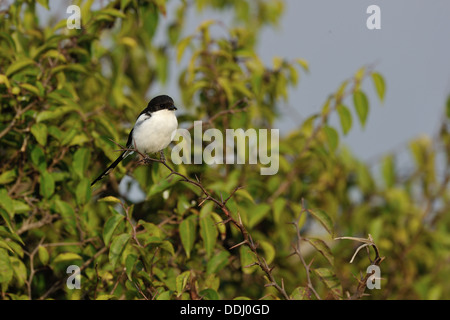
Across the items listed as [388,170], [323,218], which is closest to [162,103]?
[323,218]

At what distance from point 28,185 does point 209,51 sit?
1.81 metres

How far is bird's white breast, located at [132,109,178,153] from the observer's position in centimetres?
365

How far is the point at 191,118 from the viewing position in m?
4.57

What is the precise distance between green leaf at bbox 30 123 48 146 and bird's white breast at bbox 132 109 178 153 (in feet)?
1.75

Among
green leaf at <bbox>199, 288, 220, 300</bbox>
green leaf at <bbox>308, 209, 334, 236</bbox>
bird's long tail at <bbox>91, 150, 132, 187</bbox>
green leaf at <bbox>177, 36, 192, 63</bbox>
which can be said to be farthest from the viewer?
green leaf at <bbox>177, 36, 192, 63</bbox>

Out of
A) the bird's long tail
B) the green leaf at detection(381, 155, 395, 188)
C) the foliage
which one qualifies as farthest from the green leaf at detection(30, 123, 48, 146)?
the green leaf at detection(381, 155, 395, 188)

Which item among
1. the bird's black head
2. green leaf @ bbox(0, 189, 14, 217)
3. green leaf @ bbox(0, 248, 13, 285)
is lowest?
green leaf @ bbox(0, 248, 13, 285)

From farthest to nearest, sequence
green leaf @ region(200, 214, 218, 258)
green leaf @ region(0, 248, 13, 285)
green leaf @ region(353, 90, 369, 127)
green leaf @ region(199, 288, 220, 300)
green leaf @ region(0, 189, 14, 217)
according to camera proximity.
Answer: green leaf @ region(353, 90, 369, 127), green leaf @ region(200, 214, 218, 258), green leaf @ region(0, 189, 14, 217), green leaf @ region(199, 288, 220, 300), green leaf @ region(0, 248, 13, 285)

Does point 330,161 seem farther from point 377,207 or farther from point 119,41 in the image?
point 119,41

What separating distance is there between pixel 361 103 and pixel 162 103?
61.0 inches

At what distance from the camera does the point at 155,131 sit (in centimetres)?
365

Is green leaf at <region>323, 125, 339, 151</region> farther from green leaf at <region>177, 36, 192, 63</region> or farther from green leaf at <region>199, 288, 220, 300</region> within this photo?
green leaf at <region>199, 288, 220, 300</region>
